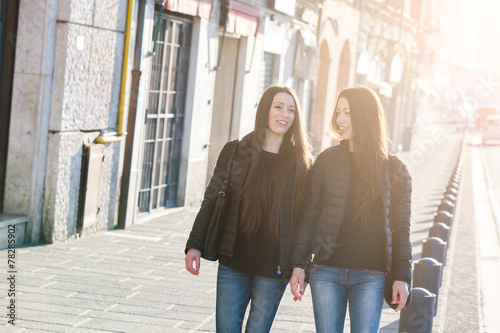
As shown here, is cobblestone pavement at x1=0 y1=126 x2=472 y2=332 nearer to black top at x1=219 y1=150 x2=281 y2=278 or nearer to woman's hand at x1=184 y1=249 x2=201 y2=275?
woman's hand at x1=184 y1=249 x2=201 y2=275

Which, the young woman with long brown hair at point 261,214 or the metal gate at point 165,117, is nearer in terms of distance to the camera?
the young woman with long brown hair at point 261,214

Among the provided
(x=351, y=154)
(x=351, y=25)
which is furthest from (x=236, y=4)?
(x=351, y=25)

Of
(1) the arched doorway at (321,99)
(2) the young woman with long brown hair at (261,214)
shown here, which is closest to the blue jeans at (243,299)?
(2) the young woman with long brown hair at (261,214)

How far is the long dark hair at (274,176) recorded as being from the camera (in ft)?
13.7

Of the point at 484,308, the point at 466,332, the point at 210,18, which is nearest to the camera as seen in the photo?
the point at 466,332

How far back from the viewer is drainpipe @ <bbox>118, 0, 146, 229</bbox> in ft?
33.4

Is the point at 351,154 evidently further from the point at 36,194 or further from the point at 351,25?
the point at 351,25

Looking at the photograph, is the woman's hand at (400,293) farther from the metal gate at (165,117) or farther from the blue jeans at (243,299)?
the metal gate at (165,117)

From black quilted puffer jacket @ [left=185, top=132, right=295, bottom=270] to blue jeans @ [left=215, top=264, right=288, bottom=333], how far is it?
0.14 metres

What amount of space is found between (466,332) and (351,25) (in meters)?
17.7

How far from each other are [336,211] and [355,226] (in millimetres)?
111

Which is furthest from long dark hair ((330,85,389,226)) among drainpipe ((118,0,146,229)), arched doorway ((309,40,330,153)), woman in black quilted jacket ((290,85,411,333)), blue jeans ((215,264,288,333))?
arched doorway ((309,40,330,153))

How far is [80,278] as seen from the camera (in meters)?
7.34

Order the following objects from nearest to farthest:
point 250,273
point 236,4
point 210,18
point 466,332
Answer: point 250,273
point 466,332
point 210,18
point 236,4
